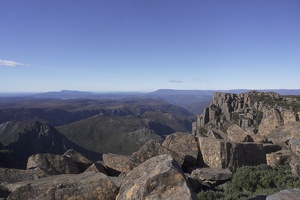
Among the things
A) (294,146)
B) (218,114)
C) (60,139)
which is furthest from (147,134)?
(294,146)

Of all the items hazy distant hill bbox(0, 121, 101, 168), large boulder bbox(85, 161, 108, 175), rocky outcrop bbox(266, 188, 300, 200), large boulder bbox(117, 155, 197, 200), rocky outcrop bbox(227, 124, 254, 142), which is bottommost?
hazy distant hill bbox(0, 121, 101, 168)

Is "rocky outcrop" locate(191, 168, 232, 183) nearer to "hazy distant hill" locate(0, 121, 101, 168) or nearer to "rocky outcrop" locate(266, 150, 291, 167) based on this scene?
"rocky outcrop" locate(266, 150, 291, 167)

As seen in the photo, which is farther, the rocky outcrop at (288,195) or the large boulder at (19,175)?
the large boulder at (19,175)

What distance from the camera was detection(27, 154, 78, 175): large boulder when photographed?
47.5ft

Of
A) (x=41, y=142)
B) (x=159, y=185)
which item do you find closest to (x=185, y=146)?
(x=159, y=185)

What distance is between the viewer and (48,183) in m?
9.75

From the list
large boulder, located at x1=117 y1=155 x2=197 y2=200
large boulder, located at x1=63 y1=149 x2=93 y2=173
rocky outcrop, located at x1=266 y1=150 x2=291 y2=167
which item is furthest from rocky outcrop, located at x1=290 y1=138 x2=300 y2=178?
large boulder, located at x1=63 y1=149 x2=93 y2=173

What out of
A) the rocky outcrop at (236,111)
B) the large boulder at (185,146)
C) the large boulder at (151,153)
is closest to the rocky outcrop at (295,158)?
the large boulder at (185,146)

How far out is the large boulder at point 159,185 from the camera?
26.8 feet

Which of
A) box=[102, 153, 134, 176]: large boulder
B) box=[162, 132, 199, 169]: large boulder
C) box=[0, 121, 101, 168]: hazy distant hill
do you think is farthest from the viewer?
box=[0, 121, 101, 168]: hazy distant hill

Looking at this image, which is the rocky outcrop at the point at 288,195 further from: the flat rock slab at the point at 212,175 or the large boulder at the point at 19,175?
the large boulder at the point at 19,175

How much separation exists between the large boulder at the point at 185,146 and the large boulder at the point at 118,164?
2783 mm

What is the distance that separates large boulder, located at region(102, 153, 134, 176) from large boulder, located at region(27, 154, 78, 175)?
5.64 ft

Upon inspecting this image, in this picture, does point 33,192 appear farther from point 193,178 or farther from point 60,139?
point 60,139
